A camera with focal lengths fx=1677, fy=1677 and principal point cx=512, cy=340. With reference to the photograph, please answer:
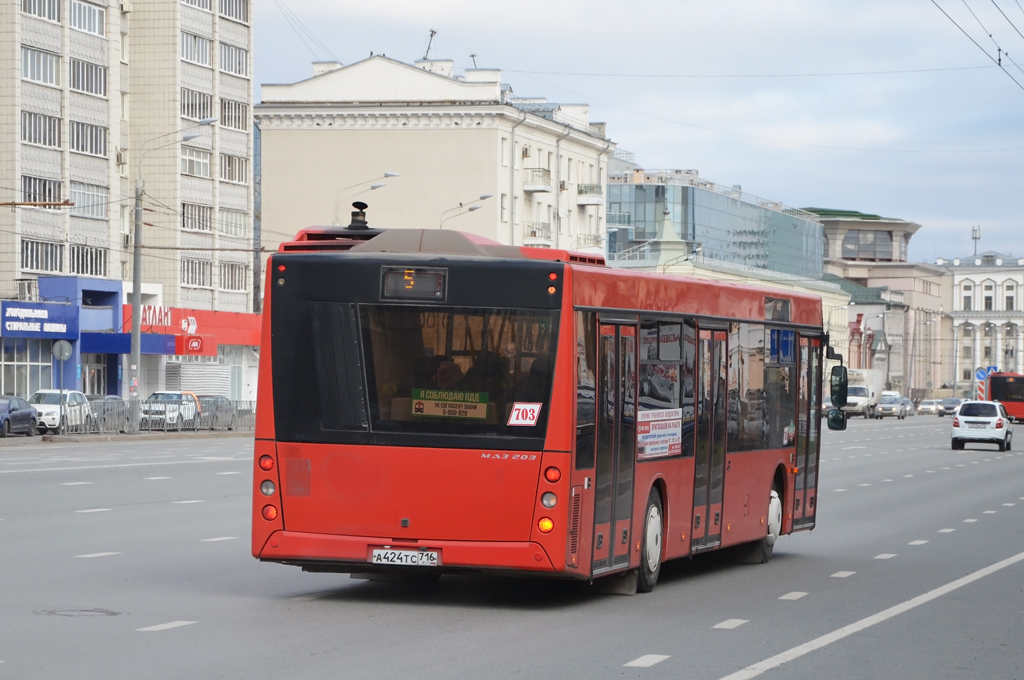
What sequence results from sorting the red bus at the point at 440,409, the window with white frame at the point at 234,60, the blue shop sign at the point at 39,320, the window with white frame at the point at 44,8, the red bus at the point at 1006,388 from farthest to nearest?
the red bus at the point at 1006,388
the window with white frame at the point at 234,60
the window with white frame at the point at 44,8
the blue shop sign at the point at 39,320
the red bus at the point at 440,409

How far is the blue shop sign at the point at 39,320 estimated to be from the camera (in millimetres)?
57562

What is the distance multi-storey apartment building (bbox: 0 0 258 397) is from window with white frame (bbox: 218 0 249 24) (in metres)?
0.07

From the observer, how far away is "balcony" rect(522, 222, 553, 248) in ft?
284

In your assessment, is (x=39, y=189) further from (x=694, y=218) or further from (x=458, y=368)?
(x=694, y=218)

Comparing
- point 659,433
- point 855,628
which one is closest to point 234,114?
point 659,433

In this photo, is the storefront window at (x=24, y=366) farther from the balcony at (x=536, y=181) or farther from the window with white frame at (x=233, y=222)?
the balcony at (x=536, y=181)

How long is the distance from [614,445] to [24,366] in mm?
50995

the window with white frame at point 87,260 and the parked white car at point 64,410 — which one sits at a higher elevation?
the window with white frame at point 87,260

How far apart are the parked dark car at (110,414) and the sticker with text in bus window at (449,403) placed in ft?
122

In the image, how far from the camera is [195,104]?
72.6m

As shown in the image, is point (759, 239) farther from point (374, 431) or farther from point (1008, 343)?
point (374, 431)

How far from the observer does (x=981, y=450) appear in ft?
172

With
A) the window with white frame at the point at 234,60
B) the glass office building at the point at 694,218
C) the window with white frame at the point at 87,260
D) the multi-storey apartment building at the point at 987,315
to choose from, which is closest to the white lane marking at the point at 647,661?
the window with white frame at the point at 87,260

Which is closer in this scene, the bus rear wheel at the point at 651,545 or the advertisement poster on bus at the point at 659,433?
the advertisement poster on bus at the point at 659,433
